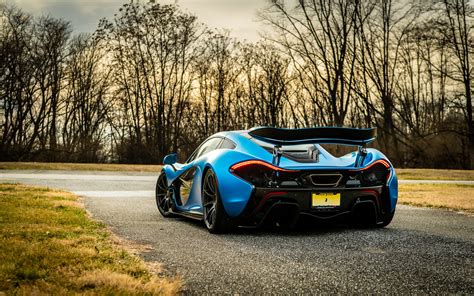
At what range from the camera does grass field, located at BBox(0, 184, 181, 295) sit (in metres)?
3.20

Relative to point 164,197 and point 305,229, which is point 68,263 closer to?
point 305,229

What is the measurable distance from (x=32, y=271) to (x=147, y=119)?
3800cm

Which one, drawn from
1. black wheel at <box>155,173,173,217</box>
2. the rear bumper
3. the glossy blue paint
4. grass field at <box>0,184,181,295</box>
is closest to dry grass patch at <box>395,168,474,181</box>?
black wheel at <box>155,173,173,217</box>

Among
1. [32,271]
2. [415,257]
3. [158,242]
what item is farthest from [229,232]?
[32,271]

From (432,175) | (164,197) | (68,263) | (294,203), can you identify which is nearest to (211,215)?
(294,203)

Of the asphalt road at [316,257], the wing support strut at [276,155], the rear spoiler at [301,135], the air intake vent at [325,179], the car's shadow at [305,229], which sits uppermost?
the rear spoiler at [301,135]

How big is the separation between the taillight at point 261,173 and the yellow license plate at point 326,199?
14.2 inches

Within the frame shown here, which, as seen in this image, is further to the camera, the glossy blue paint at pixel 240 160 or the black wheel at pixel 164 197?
the black wheel at pixel 164 197

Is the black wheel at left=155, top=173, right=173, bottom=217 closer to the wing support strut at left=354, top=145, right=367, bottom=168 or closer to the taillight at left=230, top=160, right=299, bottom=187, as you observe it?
the taillight at left=230, top=160, right=299, bottom=187

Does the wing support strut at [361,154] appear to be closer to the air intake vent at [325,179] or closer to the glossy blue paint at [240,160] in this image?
the glossy blue paint at [240,160]

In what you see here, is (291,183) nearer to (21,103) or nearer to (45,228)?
(45,228)

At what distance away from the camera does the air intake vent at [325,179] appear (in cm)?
575

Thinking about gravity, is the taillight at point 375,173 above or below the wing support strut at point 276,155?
below

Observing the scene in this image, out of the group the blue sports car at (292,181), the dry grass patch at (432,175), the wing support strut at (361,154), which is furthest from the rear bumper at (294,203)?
the dry grass patch at (432,175)
